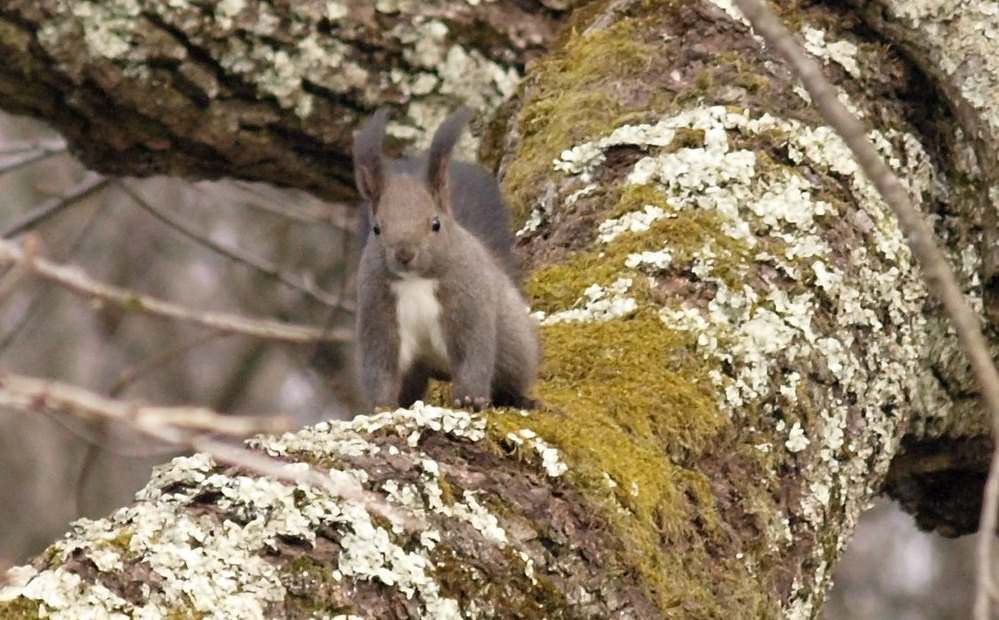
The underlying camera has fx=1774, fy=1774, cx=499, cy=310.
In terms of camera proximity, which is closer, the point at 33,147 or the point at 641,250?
the point at 641,250

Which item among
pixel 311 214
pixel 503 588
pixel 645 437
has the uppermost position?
pixel 311 214

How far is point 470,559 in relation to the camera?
210 cm

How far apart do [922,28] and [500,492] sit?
1.51 m

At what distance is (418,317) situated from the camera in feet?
9.84

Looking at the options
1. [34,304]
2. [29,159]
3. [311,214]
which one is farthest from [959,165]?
[34,304]

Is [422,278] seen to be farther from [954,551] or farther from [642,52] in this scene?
[954,551]

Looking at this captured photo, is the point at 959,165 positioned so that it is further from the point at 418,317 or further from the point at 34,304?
the point at 34,304

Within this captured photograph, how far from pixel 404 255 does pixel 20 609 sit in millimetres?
1296

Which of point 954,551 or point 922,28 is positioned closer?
point 922,28

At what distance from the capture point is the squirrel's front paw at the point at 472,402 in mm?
2792

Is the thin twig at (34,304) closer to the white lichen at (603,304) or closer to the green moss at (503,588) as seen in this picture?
the white lichen at (603,304)

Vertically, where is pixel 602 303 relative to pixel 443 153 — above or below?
below

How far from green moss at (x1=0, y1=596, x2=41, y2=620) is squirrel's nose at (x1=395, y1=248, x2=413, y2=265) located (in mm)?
1278

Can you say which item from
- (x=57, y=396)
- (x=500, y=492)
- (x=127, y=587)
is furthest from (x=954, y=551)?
(x=57, y=396)
